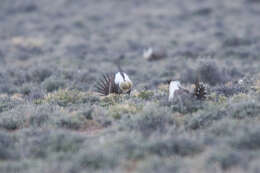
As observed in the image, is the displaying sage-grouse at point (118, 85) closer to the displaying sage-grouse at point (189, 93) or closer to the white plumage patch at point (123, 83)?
the white plumage patch at point (123, 83)

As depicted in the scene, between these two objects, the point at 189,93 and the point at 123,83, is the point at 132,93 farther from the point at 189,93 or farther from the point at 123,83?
the point at 189,93

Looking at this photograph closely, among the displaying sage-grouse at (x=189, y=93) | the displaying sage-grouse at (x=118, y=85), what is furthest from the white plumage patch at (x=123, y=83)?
the displaying sage-grouse at (x=189, y=93)

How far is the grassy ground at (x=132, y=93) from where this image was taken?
4.89m

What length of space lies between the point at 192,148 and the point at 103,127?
5.69 ft

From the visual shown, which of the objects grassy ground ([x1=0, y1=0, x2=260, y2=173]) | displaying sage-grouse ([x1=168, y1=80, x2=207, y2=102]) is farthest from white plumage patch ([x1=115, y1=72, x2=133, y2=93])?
displaying sage-grouse ([x1=168, y1=80, x2=207, y2=102])

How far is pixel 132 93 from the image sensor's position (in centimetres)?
840

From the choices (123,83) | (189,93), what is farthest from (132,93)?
(189,93)

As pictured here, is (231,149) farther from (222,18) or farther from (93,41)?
(222,18)

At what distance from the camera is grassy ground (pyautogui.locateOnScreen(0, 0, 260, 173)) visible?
4.89 metres

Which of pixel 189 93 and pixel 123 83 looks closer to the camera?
pixel 189 93

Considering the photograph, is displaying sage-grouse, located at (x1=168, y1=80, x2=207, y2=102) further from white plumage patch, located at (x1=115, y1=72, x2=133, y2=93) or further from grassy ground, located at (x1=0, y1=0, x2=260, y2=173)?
white plumage patch, located at (x1=115, y1=72, x2=133, y2=93)

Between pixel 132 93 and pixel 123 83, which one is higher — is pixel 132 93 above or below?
below

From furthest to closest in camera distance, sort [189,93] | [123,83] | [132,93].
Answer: [132,93], [123,83], [189,93]

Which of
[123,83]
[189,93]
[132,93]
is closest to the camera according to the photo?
[189,93]
